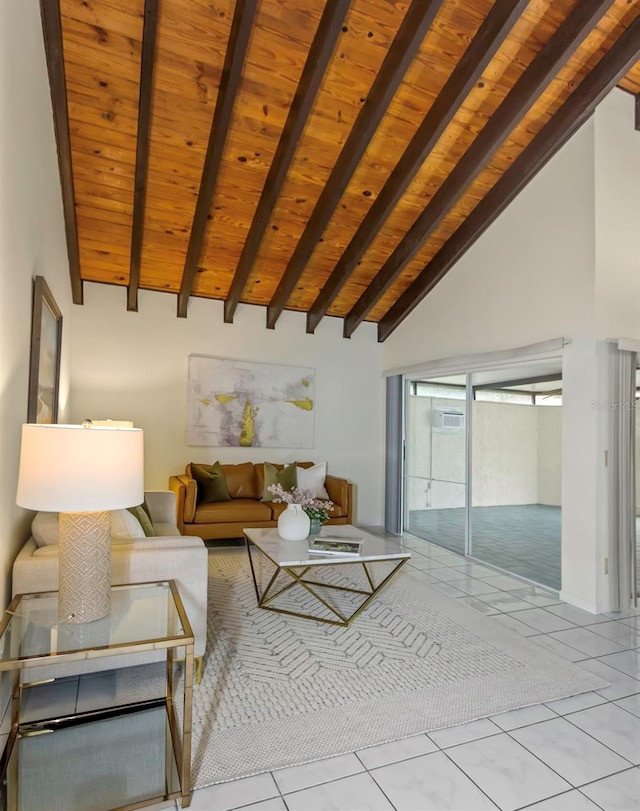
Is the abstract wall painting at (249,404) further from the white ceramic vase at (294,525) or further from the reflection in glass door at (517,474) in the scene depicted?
the white ceramic vase at (294,525)

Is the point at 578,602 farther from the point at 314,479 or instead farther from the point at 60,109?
the point at 60,109

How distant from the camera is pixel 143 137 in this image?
10.8 feet

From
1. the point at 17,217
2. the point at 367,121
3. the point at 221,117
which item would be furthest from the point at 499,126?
the point at 17,217

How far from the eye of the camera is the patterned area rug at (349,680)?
1.90m

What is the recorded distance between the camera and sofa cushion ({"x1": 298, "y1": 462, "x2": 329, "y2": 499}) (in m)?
5.24

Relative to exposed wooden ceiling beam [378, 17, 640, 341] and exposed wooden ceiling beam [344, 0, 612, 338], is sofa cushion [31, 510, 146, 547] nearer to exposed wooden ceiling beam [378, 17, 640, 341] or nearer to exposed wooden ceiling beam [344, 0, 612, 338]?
exposed wooden ceiling beam [344, 0, 612, 338]

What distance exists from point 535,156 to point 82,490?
3.97m

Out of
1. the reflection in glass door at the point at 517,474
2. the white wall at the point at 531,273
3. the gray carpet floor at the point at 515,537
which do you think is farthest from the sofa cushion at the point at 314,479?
the white wall at the point at 531,273

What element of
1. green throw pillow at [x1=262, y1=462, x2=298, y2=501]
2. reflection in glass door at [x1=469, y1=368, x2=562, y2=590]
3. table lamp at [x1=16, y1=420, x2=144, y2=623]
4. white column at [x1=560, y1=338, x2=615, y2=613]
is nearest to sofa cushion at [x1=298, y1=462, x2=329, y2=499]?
green throw pillow at [x1=262, y1=462, x2=298, y2=501]

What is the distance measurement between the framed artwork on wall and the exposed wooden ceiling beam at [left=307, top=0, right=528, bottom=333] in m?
2.66

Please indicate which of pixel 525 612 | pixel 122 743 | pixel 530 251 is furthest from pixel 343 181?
pixel 122 743

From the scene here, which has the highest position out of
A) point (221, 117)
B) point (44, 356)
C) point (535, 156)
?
point (535, 156)

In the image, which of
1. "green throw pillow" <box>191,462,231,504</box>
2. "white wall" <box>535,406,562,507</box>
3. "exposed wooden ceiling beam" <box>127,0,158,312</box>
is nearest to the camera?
"exposed wooden ceiling beam" <box>127,0,158,312</box>

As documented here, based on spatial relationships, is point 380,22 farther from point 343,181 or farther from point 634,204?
point 634,204
